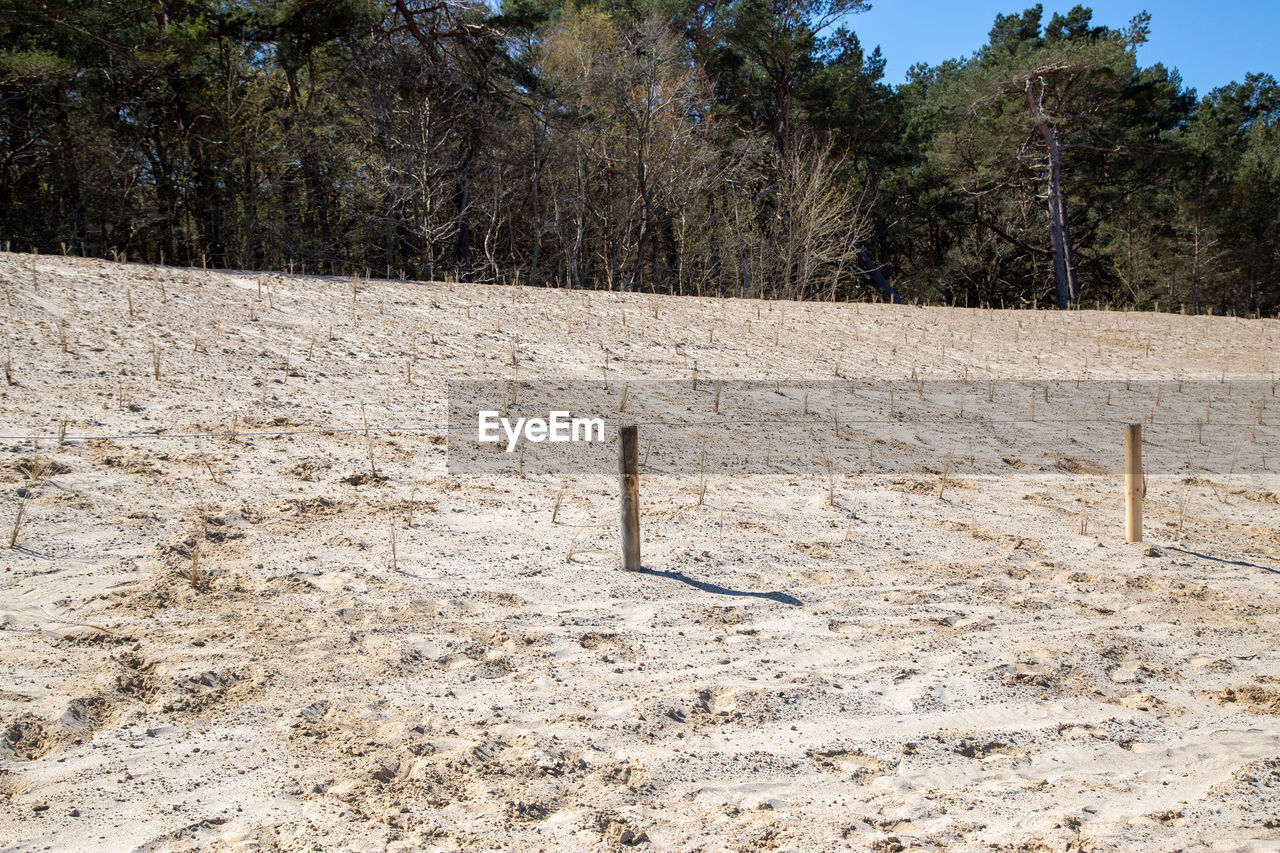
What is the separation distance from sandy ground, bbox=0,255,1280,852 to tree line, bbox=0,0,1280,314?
12004 mm

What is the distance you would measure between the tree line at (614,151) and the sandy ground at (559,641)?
12.0 metres

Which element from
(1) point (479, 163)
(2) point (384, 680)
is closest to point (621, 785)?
(2) point (384, 680)

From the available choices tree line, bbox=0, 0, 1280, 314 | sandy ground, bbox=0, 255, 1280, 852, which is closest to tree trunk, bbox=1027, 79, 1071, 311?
tree line, bbox=0, 0, 1280, 314

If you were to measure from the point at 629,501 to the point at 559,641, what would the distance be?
1140 millimetres

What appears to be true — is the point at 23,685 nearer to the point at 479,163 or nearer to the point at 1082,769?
the point at 1082,769

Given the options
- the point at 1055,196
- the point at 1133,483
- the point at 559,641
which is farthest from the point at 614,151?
the point at 559,641

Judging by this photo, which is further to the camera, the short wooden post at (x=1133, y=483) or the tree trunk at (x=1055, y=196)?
the tree trunk at (x=1055, y=196)

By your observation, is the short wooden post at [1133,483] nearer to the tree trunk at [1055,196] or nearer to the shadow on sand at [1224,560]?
the shadow on sand at [1224,560]

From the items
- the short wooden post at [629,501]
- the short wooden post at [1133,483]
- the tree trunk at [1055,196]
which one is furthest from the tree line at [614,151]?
the short wooden post at [629,501]

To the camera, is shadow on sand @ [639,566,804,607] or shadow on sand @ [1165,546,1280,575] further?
shadow on sand @ [1165,546,1280,575]

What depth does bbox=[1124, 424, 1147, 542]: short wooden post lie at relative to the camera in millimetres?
6707

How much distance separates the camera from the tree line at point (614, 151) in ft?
63.0

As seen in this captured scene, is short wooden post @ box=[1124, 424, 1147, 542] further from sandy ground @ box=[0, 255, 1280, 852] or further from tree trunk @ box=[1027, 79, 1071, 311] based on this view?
tree trunk @ box=[1027, 79, 1071, 311]

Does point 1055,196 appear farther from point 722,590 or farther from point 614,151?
point 722,590
